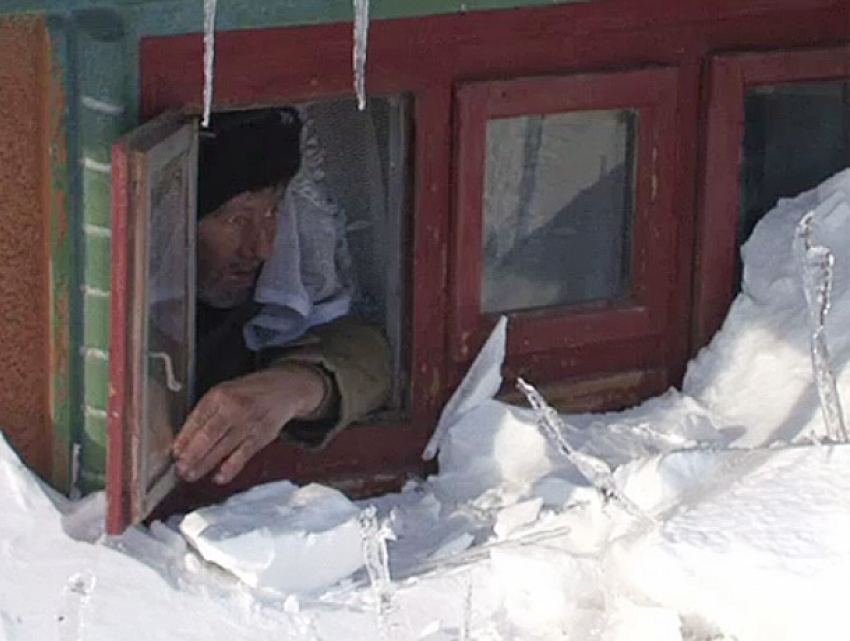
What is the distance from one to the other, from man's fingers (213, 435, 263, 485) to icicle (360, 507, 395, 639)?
25 cm

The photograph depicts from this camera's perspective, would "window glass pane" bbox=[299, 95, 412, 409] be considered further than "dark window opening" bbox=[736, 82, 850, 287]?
No

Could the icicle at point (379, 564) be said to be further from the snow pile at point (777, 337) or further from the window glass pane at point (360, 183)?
the snow pile at point (777, 337)

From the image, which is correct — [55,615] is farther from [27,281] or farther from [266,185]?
[266,185]

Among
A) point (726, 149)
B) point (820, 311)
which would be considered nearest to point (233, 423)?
point (820, 311)

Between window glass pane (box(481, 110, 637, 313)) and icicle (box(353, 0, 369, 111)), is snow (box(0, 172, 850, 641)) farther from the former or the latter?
icicle (box(353, 0, 369, 111))

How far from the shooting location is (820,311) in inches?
209

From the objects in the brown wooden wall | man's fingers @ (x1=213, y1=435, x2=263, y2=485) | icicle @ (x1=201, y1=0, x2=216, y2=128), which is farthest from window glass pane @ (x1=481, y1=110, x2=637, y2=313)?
the brown wooden wall

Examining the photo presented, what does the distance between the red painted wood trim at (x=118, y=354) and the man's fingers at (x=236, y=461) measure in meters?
0.33

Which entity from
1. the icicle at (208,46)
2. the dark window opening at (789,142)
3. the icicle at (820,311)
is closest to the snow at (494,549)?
the icicle at (820,311)

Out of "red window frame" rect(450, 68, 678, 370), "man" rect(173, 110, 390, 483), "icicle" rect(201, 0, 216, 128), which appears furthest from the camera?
"red window frame" rect(450, 68, 678, 370)

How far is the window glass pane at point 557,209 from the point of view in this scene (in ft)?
18.0

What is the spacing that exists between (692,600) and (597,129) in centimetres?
138

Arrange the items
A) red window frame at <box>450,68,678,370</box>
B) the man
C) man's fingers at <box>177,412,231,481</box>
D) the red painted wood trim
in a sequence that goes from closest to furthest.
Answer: the red painted wood trim < man's fingers at <box>177,412,231,481</box> < the man < red window frame at <box>450,68,678,370</box>

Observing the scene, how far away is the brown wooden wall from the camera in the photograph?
15.6ft
